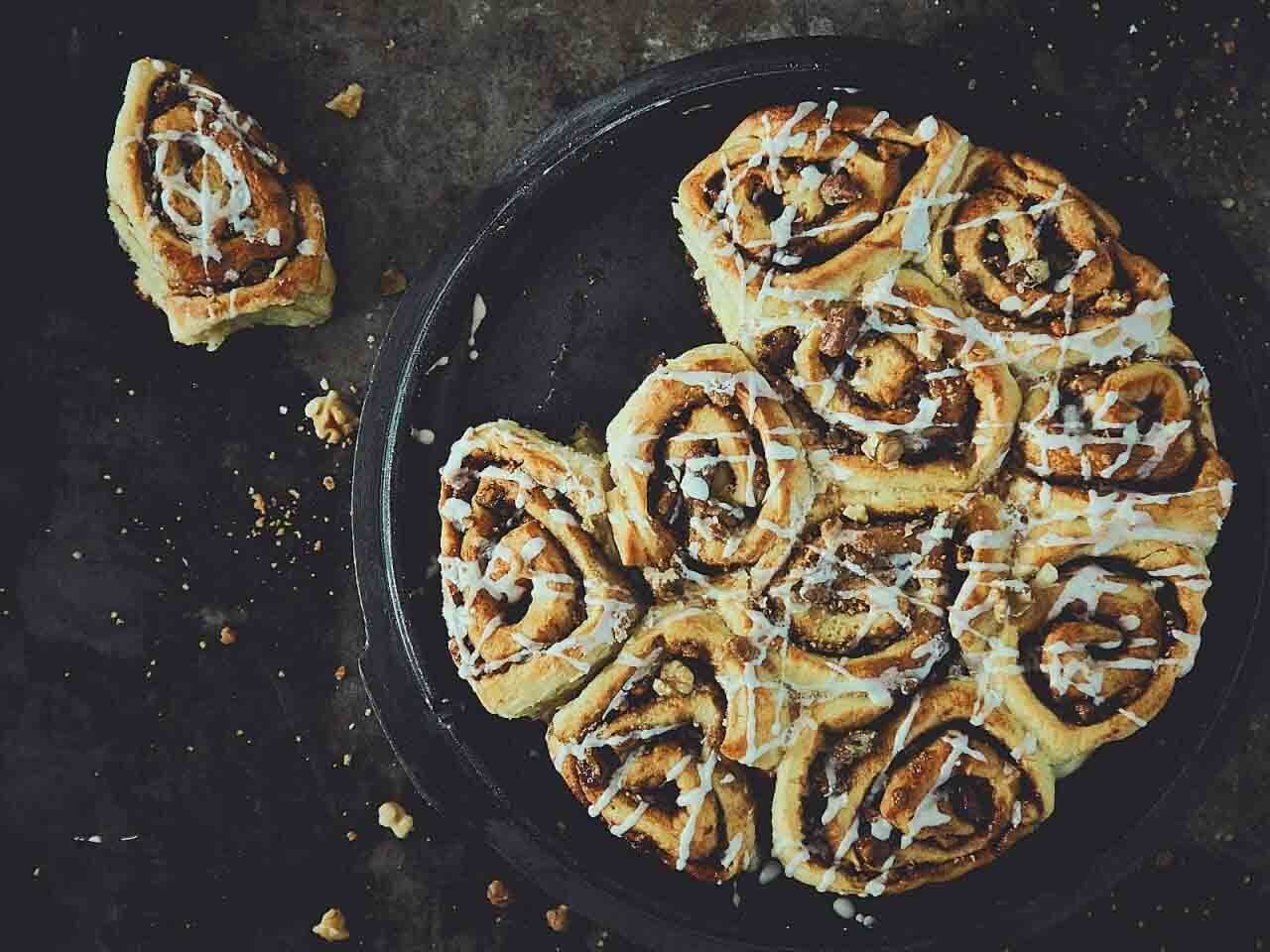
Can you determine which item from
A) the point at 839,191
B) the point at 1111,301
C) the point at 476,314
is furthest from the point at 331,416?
the point at 1111,301

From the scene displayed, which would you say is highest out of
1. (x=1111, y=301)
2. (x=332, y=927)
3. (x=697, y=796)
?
(x=1111, y=301)

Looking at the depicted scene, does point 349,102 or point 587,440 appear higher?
point 349,102

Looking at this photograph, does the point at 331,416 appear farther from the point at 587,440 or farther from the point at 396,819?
the point at 396,819

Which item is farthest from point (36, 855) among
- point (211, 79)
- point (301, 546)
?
point (211, 79)

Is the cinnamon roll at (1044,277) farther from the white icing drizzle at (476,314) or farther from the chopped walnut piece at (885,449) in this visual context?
the white icing drizzle at (476,314)

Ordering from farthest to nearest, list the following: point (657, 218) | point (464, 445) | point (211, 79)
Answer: point (211, 79)
point (657, 218)
point (464, 445)

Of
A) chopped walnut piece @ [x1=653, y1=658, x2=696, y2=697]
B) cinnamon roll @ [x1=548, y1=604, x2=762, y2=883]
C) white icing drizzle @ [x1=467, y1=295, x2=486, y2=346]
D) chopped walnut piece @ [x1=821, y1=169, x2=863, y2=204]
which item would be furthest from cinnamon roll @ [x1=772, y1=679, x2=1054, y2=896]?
white icing drizzle @ [x1=467, y1=295, x2=486, y2=346]

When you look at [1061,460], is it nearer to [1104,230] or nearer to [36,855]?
[1104,230]
